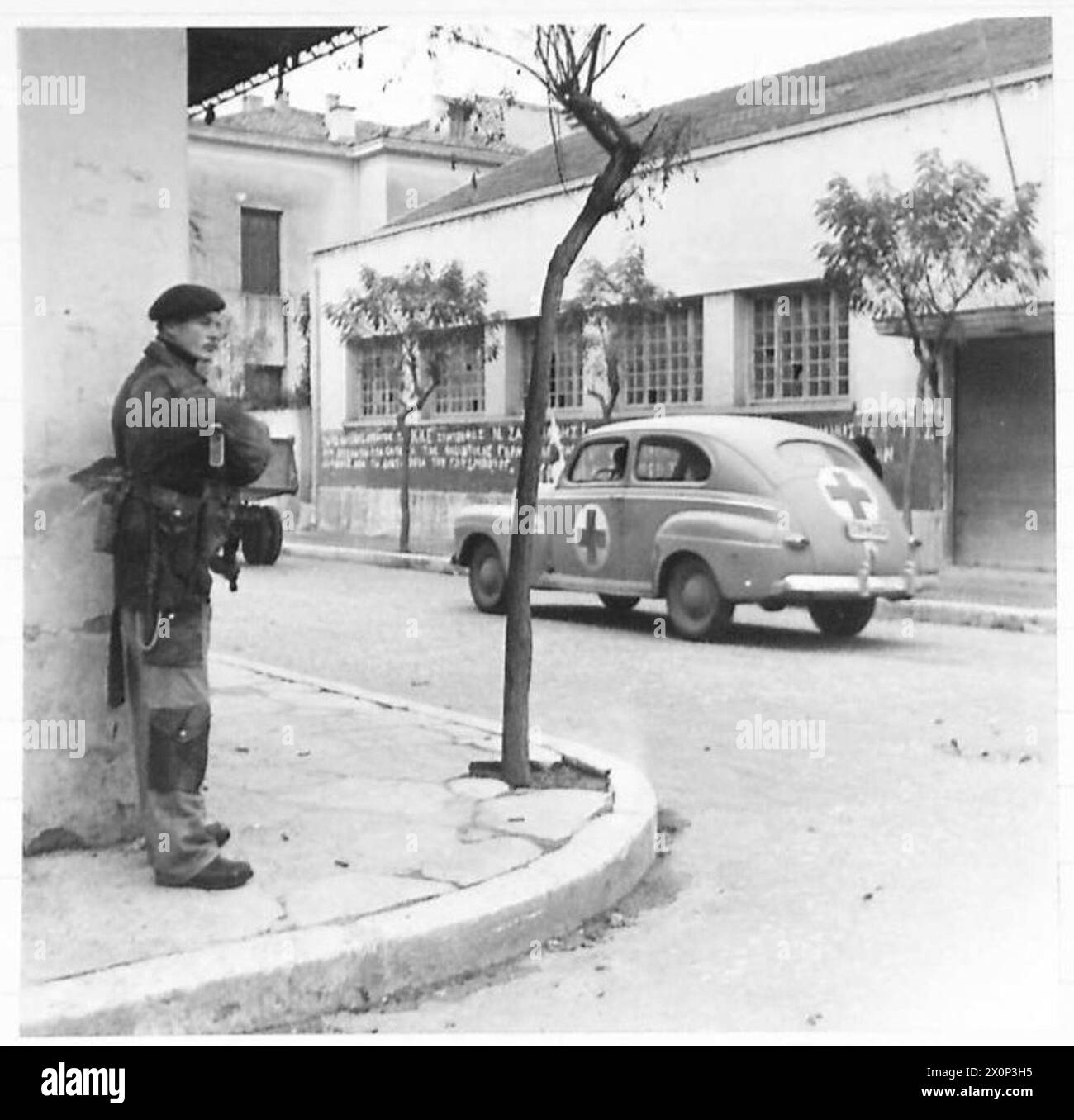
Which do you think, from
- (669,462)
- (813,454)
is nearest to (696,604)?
(669,462)

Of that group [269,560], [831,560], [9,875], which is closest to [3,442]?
[269,560]

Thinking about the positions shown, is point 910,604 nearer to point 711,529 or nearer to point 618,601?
point 711,529

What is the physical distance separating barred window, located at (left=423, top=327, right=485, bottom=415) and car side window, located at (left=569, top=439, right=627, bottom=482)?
100 cm

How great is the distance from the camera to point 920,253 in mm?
9773

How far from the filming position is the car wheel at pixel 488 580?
31.8 feet

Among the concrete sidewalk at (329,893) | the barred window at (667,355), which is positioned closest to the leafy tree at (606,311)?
the barred window at (667,355)

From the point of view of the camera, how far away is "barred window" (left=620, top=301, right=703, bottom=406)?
1043 centimetres

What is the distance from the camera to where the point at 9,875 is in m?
3.87

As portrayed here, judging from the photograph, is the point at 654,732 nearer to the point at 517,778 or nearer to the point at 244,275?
the point at 517,778

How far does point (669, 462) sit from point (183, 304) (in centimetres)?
598

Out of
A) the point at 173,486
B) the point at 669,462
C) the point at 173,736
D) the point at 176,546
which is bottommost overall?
the point at 173,736

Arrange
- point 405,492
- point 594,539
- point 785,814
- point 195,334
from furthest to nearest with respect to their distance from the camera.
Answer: point 594,539 → point 405,492 → point 785,814 → point 195,334

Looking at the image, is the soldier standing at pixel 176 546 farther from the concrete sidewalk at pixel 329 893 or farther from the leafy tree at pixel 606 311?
the leafy tree at pixel 606 311

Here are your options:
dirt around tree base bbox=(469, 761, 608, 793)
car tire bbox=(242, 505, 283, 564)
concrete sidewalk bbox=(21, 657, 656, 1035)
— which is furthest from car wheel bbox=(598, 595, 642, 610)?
car tire bbox=(242, 505, 283, 564)
